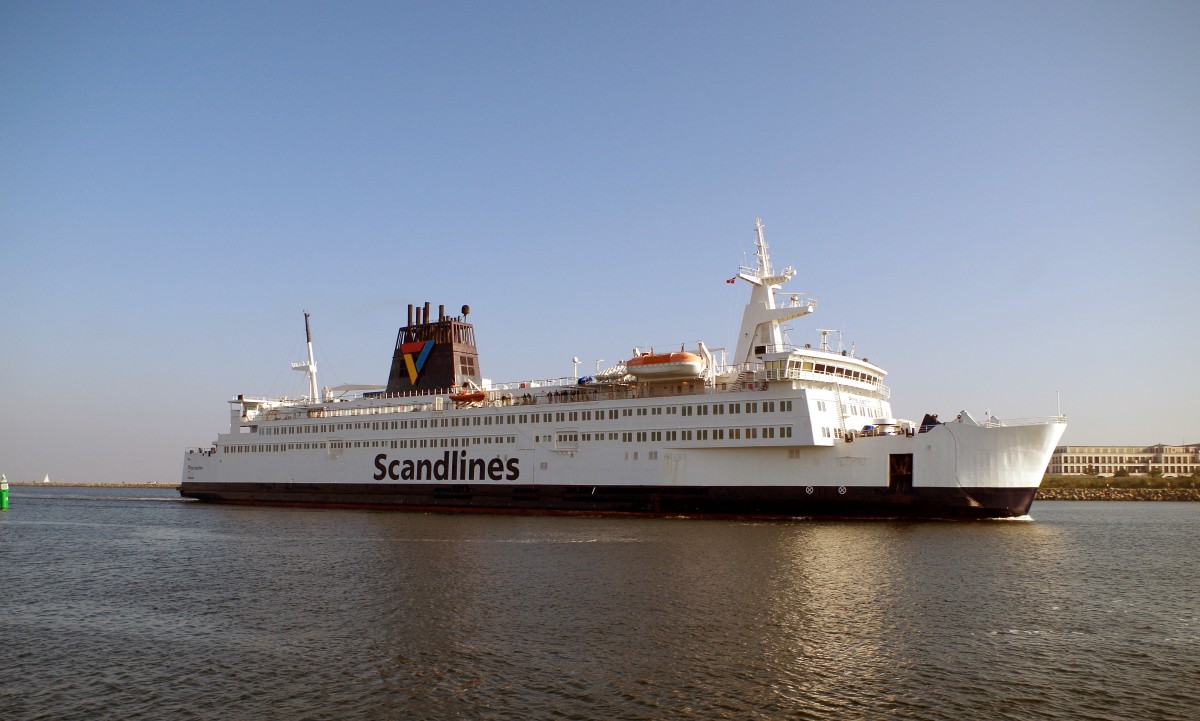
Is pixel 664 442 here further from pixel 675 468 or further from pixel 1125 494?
pixel 1125 494

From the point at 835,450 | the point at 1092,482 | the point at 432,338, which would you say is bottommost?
the point at 1092,482

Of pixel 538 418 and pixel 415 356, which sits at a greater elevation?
pixel 415 356

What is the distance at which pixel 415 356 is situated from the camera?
196ft

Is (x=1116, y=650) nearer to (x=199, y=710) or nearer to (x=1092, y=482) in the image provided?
(x=199, y=710)

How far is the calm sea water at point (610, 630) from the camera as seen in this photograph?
13.1 m

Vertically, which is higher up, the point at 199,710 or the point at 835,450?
the point at 835,450

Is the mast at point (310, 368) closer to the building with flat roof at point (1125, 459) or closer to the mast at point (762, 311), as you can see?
the mast at point (762, 311)

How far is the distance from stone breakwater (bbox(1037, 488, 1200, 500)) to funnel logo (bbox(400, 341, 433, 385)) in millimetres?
66653

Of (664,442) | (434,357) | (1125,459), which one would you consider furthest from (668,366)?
(1125,459)

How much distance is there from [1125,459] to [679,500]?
115m

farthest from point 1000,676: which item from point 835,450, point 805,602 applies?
point 835,450

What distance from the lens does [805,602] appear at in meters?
20.0

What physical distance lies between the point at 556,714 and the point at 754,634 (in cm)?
602

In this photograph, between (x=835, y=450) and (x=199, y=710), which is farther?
(x=835, y=450)
